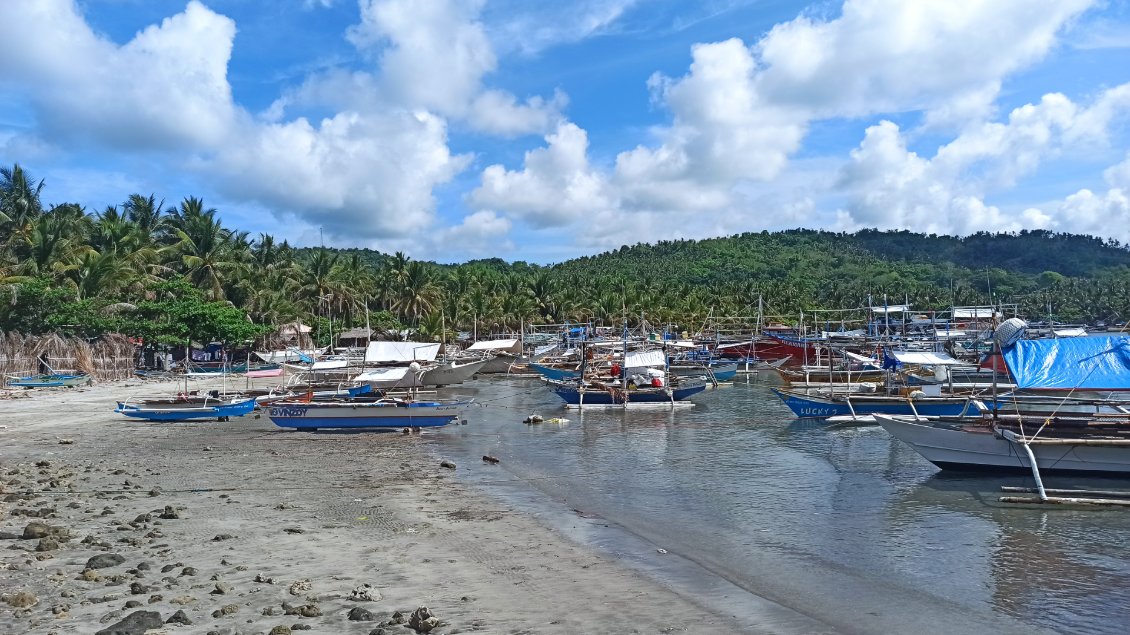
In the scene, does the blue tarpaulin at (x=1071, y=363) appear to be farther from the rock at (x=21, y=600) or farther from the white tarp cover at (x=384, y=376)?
the white tarp cover at (x=384, y=376)

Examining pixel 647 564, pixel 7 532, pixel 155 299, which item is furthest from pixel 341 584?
pixel 155 299

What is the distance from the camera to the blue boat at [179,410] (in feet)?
107

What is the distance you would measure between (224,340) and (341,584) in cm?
4751

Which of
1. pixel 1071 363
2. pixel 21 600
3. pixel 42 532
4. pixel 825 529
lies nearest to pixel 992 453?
pixel 1071 363

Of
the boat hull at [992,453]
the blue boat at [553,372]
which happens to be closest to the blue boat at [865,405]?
the boat hull at [992,453]

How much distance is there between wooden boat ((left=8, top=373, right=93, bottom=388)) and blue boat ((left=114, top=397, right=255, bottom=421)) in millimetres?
13699

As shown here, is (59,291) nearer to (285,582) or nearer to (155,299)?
(155,299)

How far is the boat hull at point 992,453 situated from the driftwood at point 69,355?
45.1 metres

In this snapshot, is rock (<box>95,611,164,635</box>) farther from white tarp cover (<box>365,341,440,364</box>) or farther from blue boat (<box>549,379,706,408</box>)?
white tarp cover (<box>365,341,440,364</box>)

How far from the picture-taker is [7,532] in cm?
1367

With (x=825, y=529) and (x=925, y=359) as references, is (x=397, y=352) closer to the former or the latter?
(x=925, y=359)

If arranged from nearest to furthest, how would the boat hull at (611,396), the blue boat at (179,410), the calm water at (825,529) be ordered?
the calm water at (825,529) → the blue boat at (179,410) → the boat hull at (611,396)

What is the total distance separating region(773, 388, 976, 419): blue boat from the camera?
104 ft

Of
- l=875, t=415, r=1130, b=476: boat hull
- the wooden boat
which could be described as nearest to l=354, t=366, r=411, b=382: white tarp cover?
l=875, t=415, r=1130, b=476: boat hull
